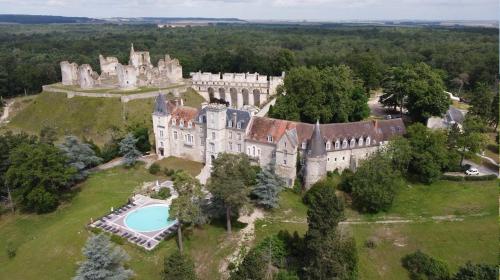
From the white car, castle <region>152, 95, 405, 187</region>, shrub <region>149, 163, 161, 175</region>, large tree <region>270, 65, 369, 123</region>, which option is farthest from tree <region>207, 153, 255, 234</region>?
the white car

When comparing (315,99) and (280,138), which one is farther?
(315,99)

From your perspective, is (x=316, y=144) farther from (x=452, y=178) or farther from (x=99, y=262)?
(x=99, y=262)

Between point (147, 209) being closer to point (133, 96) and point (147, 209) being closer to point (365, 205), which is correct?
point (365, 205)

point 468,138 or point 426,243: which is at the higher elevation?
point 468,138

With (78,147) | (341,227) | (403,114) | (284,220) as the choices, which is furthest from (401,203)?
(78,147)

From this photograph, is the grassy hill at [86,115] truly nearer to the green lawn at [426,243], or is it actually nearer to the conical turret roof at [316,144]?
the conical turret roof at [316,144]

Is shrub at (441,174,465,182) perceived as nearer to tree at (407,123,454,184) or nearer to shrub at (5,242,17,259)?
tree at (407,123,454,184)

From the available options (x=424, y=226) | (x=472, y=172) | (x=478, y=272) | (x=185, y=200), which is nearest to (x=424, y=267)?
(x=478, y=272)
